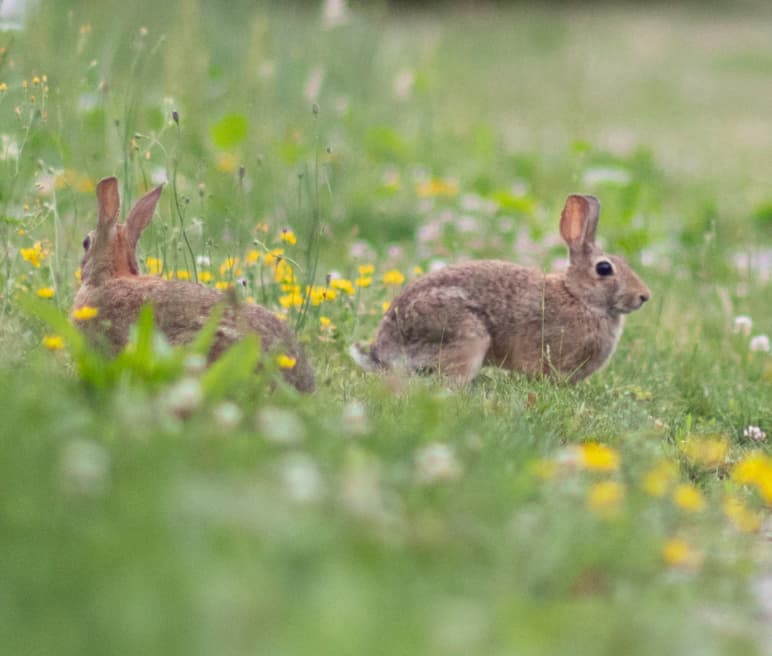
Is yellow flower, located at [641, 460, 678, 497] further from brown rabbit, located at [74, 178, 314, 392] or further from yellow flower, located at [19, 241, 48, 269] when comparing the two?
yellow flower, located at [19, 241, 48, 269]

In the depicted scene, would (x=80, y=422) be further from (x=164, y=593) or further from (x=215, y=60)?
(x=215, y=60)

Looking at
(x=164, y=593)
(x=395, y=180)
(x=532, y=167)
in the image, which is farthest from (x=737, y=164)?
(x=164, y=593)

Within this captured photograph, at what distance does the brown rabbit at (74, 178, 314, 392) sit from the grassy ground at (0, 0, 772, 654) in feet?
0.70

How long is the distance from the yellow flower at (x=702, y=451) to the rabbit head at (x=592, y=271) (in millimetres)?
1047

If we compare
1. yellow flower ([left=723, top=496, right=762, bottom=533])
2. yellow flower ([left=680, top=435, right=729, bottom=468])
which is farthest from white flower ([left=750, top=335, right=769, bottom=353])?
yellow flower ([left=723, top=496, right=762, bottom=533])

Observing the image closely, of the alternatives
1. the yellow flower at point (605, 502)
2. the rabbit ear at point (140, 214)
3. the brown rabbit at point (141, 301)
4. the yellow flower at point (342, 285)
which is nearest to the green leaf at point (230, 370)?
the brown rabbit at point (141, 301)

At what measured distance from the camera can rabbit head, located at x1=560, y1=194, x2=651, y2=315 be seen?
19.9 ft

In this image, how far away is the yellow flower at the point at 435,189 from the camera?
30.3 feet

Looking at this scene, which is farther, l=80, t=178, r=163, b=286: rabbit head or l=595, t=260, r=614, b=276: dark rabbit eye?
l=595, t=260, r=614, b=276: dark rabbit eye

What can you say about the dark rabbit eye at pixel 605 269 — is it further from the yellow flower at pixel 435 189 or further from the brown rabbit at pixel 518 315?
the yellow flower at pixel 435 189

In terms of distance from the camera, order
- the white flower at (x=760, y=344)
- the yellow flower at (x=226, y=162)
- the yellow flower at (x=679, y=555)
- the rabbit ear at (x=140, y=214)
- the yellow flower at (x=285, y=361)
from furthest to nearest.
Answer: the yellow flower at (x=226, y=162) → the white flower at (x=760, y=344) → the rabbit ear at (x=140, y=214) → the yellow flower at (x=285, y=361) → the yellow flower at (x=679, y=555)

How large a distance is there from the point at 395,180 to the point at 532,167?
4.56 feet

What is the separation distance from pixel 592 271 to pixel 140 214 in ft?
6.88

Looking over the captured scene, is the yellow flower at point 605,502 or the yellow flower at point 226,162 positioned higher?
the yellow flower at point 605,502
